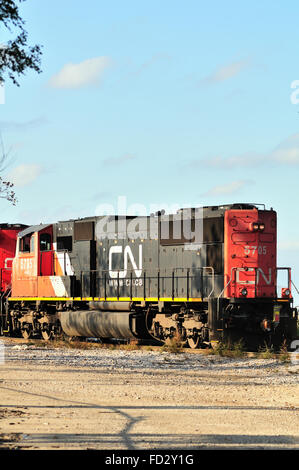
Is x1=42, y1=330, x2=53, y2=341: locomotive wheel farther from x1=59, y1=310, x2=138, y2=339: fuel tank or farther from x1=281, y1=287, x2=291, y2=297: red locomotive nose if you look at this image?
x1=281, y1=287, x2=291, y2=297: red locomotive nose

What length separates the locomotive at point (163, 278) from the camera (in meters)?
20.5

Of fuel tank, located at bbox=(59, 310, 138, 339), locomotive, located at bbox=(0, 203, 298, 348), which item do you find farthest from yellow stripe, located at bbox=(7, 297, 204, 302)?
fuel tank, located at bbox=(59, 310, 138, 339)

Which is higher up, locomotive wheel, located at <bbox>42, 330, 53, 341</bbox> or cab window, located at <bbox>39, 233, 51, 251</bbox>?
cab window, located at <bbox>39, 233, 51, 251</bbox>

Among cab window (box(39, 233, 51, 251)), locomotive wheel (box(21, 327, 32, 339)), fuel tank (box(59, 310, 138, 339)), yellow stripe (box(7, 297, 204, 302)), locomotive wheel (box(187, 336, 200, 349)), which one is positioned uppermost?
cab window (box(39, 233, 51, 251))

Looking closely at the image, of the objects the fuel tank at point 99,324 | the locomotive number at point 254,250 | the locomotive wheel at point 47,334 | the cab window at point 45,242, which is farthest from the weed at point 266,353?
the cab window at point 45,242

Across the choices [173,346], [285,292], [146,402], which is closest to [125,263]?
[173,346]

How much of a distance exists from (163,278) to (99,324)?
9.68ft

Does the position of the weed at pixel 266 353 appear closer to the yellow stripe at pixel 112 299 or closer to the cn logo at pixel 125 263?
the yellow stripe at pixel 112 299

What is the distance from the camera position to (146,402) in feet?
38.2

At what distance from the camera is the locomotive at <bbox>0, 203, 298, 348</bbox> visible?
20.5m

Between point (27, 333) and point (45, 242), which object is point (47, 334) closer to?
point (27, 333)

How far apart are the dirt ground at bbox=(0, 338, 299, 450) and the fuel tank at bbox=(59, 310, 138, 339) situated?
296cm

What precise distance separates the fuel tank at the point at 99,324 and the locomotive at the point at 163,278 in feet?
0.11

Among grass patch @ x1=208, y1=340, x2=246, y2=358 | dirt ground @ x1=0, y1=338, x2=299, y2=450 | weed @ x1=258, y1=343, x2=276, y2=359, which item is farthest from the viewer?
grass patch @ x1=208, y1=340, x2=246, y2=358
